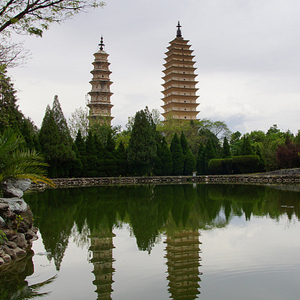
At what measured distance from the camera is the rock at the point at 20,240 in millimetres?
5476

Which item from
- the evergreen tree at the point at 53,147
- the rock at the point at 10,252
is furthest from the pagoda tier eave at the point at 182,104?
the rock at the point at 10,252

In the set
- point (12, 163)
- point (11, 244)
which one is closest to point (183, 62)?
point (12, 163)

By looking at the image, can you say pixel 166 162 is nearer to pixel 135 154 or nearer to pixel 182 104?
pixel 135 154

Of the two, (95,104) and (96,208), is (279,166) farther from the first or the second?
(95,104)

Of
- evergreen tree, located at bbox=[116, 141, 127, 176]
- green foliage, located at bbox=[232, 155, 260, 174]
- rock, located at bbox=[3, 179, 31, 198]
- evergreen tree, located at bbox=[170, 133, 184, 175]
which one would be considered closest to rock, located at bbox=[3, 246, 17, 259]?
rock, located at bbox=[3, 179, 31, 198]

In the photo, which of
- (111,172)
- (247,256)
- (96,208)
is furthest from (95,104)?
(247,256)

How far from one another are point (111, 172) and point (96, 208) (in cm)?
1566

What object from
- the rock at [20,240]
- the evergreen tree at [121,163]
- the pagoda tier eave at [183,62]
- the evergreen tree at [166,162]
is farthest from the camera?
the pagoda tier eave at [183,62]

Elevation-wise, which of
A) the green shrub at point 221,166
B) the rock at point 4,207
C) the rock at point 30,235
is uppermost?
the green shrub at point 221,166

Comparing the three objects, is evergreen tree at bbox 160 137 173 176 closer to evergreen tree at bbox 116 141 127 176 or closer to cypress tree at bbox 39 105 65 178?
evergreen tree at bbox 116 141 127 176

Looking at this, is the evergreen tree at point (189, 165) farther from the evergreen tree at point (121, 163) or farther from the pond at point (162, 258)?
the pond at point (162, 258)

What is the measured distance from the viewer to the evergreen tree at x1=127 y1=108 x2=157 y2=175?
25.5 m

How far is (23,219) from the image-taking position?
20.3 feet

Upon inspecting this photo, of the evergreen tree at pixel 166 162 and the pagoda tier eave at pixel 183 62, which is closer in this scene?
the evergreen tree at pixel 166 162
